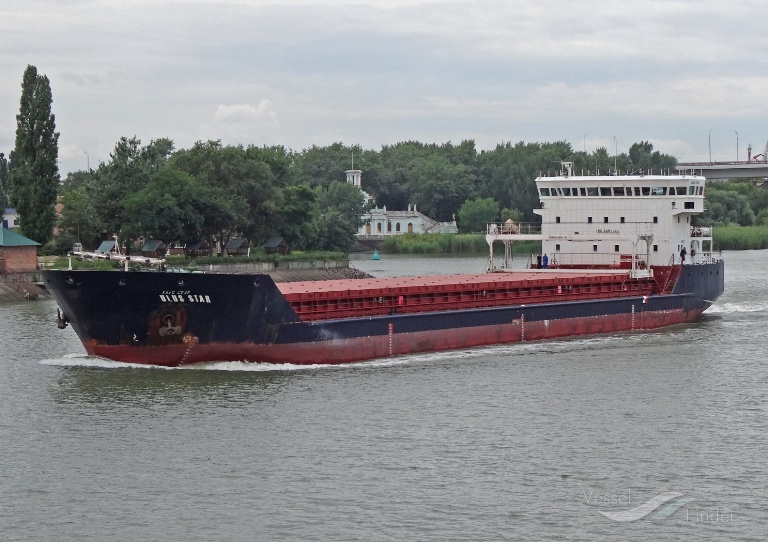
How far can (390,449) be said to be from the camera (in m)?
22.5

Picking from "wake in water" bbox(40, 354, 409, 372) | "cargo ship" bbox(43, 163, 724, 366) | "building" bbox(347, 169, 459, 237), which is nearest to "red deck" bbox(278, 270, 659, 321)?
"cargo ship" bbox(43, 163, 724, 366)

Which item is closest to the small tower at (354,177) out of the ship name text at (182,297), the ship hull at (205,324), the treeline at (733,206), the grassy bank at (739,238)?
the treeline at (733,206)

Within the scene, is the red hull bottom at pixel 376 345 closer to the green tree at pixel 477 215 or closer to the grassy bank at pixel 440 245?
the grassy bank at pixel 440 245

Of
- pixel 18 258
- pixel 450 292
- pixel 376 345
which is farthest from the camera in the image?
pixel 18 258

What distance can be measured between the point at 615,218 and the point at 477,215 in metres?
87.1

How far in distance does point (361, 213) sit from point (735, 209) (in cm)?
4205

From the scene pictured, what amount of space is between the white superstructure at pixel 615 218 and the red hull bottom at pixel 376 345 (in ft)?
10.3

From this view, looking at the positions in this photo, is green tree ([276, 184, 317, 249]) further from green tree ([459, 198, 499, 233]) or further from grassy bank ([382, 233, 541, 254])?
green tree ([459, 198, 499, 233])

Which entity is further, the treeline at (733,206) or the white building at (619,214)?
the treeline at (733,206)

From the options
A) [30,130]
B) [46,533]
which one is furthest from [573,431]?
[30,130]

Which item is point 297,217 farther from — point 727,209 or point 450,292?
point 727,209

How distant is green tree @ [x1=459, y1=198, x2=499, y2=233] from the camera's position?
429 ft

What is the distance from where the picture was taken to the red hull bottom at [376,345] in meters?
30.0

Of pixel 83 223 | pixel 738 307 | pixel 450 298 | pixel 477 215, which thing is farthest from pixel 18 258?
pixel 477 215
